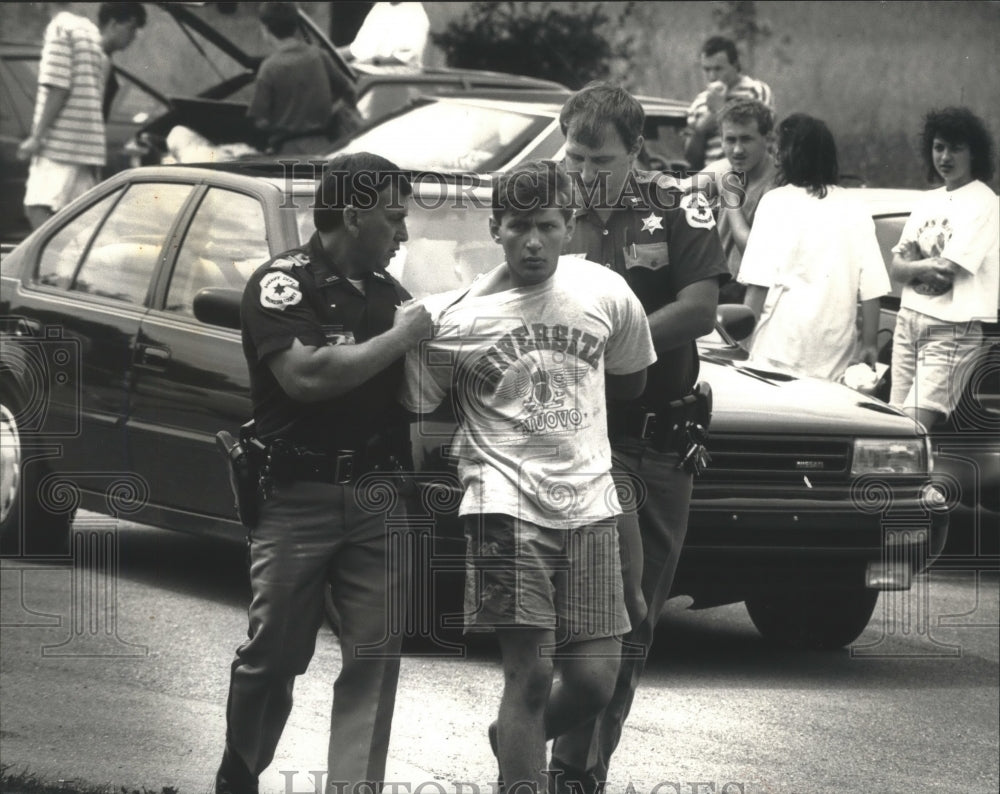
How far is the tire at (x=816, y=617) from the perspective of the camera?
7.39 m

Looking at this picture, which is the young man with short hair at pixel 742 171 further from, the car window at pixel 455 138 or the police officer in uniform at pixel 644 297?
the police officer in uniform at pixel 644 297

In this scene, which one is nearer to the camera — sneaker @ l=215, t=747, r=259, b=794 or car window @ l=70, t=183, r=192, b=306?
sneaker @ l=215, t=747, r=259, b=794

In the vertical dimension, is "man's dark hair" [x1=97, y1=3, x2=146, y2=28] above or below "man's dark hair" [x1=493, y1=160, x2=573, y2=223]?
below

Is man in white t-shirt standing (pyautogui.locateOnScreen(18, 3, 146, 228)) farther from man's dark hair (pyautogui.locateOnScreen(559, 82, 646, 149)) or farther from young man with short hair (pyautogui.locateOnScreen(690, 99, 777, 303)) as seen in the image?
man's dark hair (pyautogui.locateOnScreen(559, 82, 646, 149))

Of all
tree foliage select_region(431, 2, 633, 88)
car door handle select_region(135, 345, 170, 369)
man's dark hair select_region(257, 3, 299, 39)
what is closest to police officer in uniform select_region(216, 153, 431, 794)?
car door handle select_region(135, 345, 170, 369)

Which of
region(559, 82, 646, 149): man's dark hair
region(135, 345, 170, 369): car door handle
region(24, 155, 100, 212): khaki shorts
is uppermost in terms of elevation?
region(559, 82, 646, 149): man's dark hair

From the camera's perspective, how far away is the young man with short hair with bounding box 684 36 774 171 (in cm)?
1081

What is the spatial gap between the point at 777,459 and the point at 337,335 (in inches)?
107

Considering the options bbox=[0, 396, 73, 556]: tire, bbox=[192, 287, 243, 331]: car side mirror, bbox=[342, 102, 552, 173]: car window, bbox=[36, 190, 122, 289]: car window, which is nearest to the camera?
bbox=[192, 287, 243, 331]: car side mirror

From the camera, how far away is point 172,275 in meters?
7.36

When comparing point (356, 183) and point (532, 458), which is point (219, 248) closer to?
point (356, 183)

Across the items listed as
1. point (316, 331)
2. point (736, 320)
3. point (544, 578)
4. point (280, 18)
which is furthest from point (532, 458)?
point (280, 18)

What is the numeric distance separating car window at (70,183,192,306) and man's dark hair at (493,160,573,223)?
323cm

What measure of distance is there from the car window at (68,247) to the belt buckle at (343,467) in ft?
12.2
